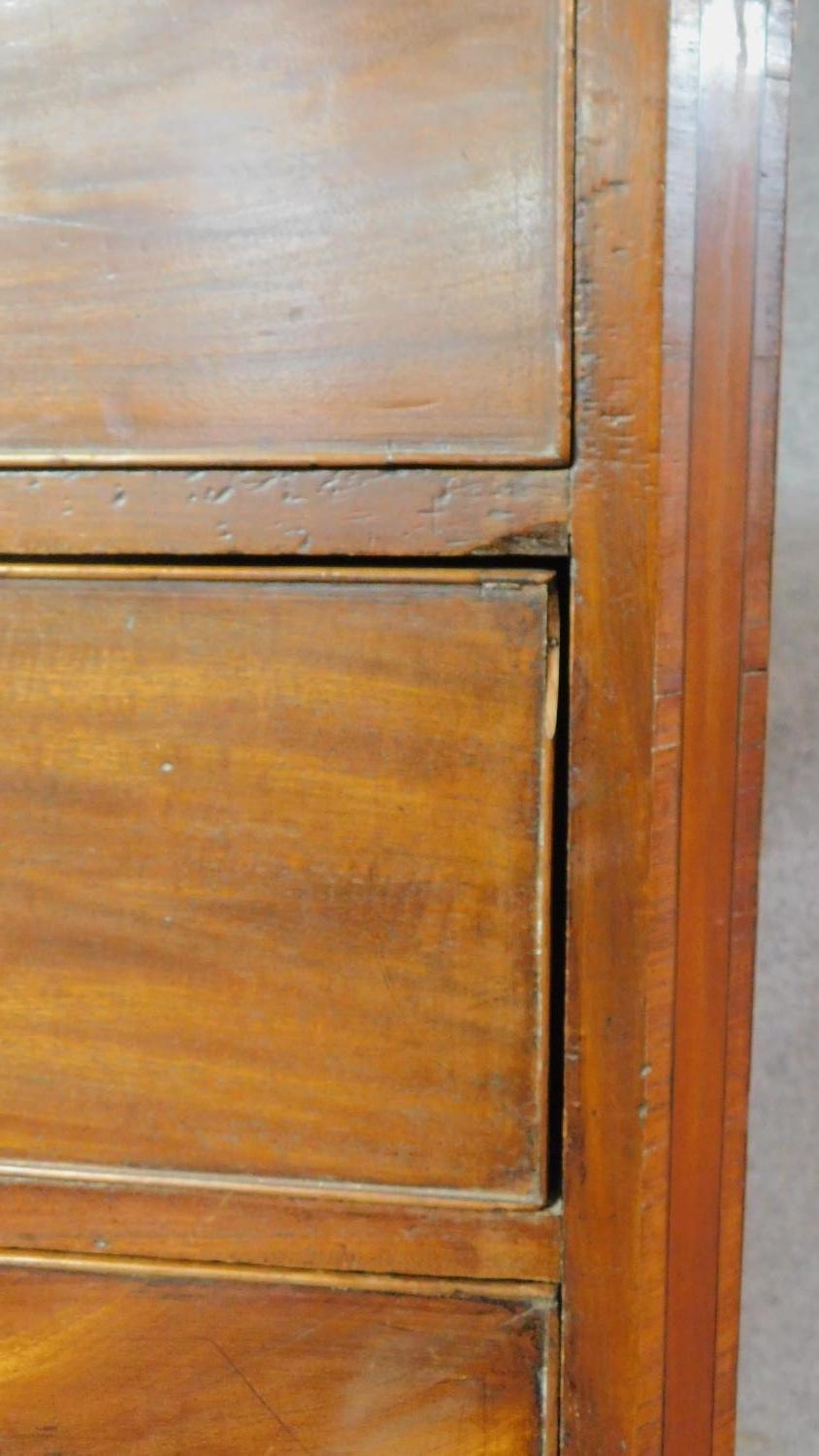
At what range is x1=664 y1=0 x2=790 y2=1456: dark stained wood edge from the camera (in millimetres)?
432

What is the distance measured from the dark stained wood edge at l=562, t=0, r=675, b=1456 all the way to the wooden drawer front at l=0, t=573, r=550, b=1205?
21 mm

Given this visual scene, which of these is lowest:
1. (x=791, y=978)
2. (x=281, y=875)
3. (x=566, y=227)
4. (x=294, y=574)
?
(x=791, y=978)

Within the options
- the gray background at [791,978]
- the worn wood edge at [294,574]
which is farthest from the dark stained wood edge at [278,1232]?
the gray background at [791,978]

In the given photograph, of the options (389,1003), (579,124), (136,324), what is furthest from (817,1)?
(389,1003)

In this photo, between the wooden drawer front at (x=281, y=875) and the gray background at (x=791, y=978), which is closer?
the wooden drawer front at (x=281, y=875)

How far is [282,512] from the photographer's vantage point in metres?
0.46

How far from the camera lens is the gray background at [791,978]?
2.97ft

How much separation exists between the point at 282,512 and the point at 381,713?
86 mm

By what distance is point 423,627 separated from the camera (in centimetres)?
46

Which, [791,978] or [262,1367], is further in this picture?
[791,978]

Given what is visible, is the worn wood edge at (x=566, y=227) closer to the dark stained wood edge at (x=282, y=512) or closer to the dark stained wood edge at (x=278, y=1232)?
the dark stained wood edge at (x=282, y=512)

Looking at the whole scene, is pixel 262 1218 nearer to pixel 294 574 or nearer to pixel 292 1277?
pixel 292 1277

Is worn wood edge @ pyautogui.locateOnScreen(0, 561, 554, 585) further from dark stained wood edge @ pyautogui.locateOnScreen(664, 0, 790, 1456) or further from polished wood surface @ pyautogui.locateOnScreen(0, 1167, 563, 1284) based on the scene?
polished wood surface @ pyautogui.locateOnScreen(0, 1167, 563, 1284)

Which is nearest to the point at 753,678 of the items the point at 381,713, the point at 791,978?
the point at 381,713
